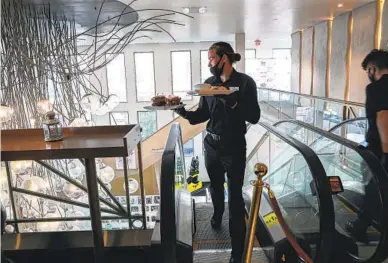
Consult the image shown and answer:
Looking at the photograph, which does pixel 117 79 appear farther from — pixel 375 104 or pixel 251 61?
pixel 375 104

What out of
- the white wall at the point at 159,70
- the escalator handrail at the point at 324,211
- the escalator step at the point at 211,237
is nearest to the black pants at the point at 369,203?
the escalator handrail at the point at 324,211

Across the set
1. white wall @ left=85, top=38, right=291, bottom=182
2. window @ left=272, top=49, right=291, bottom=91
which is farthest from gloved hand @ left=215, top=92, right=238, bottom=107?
window @ left=272, top=49, right=291, bottom=91

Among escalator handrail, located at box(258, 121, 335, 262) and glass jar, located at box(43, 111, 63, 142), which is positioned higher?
glass jar, located at box(43, 111, 63, 142)

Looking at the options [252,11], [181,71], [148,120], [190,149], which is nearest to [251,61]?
[181,71]

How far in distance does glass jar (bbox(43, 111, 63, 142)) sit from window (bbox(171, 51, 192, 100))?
12749mm

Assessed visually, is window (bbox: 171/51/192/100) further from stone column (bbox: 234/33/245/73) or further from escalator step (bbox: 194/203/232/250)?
escalator step (bbox: 194/203/232/250)

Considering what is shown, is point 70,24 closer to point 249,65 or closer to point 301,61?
point 301,61

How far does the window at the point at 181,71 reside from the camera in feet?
46.7

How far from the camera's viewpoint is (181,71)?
14.4 meters

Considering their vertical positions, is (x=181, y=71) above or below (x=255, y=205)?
above

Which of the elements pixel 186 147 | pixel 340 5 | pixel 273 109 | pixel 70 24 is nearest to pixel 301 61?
pixel 273 109

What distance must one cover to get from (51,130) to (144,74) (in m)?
13.0

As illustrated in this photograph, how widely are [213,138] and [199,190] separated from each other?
11088 millimetres

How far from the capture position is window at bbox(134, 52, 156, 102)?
553 inches
